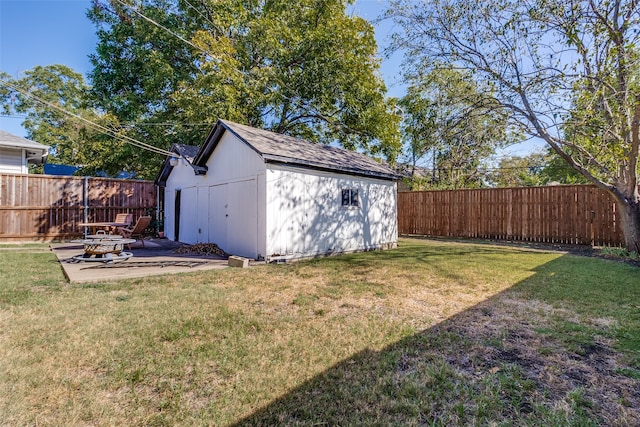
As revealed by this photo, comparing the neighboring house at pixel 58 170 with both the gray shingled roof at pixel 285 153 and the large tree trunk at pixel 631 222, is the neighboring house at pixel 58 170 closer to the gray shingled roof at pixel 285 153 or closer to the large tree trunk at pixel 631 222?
the gray shingled roof at pixel 285 153

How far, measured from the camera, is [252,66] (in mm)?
16344

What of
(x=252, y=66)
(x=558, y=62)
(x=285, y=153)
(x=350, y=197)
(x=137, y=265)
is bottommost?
(x=137, y=265)

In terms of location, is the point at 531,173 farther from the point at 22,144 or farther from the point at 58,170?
the point at 58,170

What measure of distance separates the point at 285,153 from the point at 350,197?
9.24 ft

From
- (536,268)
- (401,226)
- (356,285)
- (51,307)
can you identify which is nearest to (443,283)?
(356,285)

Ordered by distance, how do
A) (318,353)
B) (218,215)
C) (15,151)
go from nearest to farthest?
(318,353), (218,215), (15,151)

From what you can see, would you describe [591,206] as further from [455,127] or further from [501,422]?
[501,422]

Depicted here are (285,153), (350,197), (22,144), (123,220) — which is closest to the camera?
(285,153)

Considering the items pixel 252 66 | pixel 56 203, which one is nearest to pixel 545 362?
pixel 56 203

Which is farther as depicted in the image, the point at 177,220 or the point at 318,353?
the point at 177,220

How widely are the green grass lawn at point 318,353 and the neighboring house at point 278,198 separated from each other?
2.84m

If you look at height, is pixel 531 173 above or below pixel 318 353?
above

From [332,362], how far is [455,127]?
933 centimetres

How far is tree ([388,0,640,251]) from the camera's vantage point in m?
7.57
